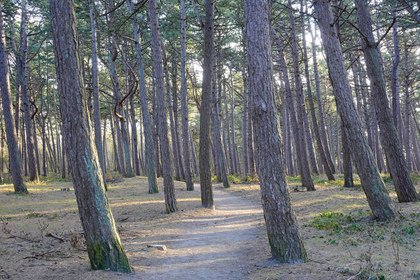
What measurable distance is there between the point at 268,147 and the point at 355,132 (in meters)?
3.26

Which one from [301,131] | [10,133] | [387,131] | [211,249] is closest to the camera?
[211,249]

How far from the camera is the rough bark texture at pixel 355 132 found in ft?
21.7

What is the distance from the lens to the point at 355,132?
679 centimetres

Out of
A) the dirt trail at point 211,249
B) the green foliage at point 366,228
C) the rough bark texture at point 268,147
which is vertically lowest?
the dirt trail at point 211,249

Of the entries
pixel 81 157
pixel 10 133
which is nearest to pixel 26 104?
pixel 10 133

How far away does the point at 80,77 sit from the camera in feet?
14.9

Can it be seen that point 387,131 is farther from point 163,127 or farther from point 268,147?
point 163,127

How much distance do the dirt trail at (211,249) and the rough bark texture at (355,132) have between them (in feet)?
9.44

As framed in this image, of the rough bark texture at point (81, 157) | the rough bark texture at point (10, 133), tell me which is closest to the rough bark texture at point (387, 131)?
the rough bark texture at point (81, 157)

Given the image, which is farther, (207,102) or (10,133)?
(10,133)

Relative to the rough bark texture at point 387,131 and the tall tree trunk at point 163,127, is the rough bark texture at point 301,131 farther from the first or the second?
the tall tree trunk at point 163,127

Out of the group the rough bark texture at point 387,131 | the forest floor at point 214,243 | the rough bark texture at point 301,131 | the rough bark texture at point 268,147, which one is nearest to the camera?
the forest floor at point 214,243

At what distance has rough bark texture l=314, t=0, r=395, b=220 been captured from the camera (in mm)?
6625

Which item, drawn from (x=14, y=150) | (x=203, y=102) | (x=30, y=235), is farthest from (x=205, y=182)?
(x=14, y=150)
